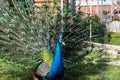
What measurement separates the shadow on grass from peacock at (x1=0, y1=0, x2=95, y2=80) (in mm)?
502

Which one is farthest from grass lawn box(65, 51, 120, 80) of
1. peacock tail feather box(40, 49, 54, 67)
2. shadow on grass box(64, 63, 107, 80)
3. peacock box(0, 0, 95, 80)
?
peacock tail feather box(40, 49, 54, 67)

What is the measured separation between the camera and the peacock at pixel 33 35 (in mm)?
4898

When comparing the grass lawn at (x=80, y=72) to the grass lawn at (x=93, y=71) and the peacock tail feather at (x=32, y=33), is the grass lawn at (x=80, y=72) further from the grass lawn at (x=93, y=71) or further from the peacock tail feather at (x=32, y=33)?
the peacock tail feather at (x=32, y=33)

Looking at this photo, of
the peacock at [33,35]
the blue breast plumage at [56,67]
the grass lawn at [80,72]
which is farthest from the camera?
the grass lawn at [80,72]

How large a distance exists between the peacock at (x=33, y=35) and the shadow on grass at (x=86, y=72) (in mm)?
502

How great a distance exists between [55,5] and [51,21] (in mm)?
313

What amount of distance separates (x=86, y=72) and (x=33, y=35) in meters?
1.56

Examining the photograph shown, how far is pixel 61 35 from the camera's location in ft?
16.4

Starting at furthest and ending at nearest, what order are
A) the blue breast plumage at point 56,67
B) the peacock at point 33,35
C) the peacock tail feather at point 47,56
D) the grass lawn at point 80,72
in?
the grass lawn at point 80,72 → the peacock at point 33,35 → the peacock tail feather at point 47,56 → the blue breast plumage at point 56,67

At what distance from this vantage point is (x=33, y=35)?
494cm

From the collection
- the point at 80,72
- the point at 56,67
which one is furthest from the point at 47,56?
the point at 80,72

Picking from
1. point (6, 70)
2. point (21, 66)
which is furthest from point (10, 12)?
point (6, 70)

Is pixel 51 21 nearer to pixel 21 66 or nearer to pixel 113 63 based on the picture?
pixel 21 66

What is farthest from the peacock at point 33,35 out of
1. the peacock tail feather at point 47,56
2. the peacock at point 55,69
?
the peacock at point 55,69
